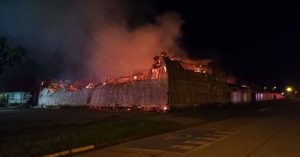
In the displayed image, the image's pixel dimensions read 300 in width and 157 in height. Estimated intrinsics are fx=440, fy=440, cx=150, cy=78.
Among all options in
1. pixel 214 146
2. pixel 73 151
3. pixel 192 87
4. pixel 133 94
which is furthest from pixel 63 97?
pixel 214 146

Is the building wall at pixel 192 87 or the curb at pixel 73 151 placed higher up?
the building wall at pixel 192 87

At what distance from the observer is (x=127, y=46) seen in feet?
144

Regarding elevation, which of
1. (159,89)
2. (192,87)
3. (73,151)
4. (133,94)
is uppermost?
(192,87)

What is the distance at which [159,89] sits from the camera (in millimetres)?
38625

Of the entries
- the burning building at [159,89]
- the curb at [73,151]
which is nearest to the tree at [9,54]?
the curb at [73,151]

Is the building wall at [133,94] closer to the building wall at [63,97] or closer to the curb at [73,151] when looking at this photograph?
the building wall at [63,97]

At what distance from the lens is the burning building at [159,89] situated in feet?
127

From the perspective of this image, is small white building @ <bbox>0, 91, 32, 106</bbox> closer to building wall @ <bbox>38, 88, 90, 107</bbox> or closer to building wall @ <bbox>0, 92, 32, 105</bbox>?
building wall @ <bbox>0, 92, 32, 105</bbox>

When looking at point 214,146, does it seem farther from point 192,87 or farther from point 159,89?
point 192,87

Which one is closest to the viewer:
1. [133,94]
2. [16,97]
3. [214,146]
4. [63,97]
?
[214,146]

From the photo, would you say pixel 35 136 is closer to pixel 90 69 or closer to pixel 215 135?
pixel 215 135

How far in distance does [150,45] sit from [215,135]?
84.6ft

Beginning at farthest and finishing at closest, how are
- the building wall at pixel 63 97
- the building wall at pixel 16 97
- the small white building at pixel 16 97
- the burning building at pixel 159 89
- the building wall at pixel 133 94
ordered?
the building wall at pixel 16 97 → the small white building at pixel 16 97 → the building wall at pixel 63 97 → the burning building at pixel 159 89 → the building wall at pixel 133 94

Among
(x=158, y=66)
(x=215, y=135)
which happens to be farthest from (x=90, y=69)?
(x=215, y=135)
